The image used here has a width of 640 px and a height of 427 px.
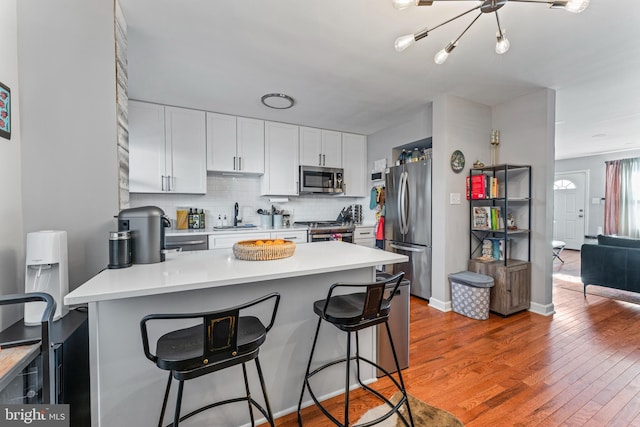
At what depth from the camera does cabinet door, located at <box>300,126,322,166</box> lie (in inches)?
163

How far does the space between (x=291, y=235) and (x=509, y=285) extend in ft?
8.63

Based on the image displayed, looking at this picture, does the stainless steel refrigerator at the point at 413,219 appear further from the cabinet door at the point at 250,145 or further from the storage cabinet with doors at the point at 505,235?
the cabinet door at the point at 250,145

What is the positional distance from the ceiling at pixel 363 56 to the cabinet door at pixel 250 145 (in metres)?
0.18

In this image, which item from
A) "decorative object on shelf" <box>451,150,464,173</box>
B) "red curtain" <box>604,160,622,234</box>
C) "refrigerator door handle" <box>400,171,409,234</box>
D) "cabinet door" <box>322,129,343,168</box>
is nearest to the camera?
"decorative object on shelf" <box>451,150,464,173</box>

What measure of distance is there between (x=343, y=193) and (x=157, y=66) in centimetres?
297

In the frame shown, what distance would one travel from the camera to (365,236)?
4.30m

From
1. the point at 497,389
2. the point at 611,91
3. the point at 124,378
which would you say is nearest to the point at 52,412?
the point at 124,378

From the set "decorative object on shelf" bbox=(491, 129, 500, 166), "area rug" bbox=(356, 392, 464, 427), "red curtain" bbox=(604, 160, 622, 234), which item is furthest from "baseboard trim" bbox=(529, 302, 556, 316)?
"red curtain" bbox=(604, 160, 622, 234)

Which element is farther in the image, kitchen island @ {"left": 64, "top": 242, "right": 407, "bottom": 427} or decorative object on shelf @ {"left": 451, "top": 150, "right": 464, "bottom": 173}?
decorative object on shelf @ {"left": 451, "top": 150, "right": 464, "bottom": 173}

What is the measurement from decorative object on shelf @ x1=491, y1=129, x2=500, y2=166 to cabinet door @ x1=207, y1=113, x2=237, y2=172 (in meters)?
3.36

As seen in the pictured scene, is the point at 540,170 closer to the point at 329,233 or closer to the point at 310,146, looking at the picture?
the point at 329,233

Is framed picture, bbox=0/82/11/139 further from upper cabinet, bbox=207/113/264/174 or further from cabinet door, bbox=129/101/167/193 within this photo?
upper cabinet, bbox=207/113/264/174

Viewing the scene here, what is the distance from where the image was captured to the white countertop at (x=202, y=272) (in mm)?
1052

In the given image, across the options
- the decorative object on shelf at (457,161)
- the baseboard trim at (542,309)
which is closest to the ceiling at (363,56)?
the decorative object on shelf at (457,161)
